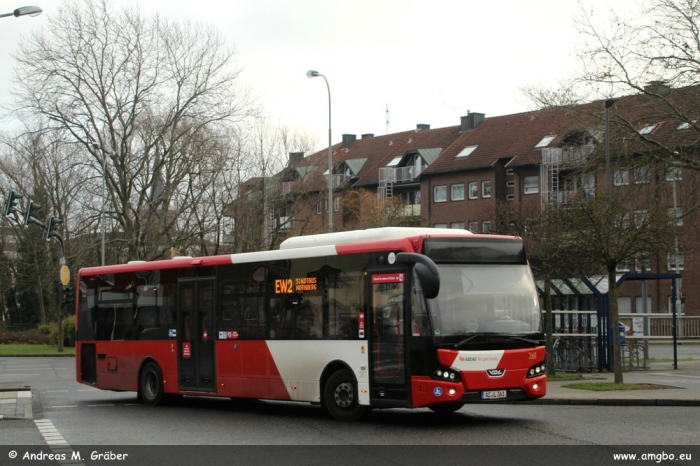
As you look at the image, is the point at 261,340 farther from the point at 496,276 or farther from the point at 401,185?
the point at 401,185

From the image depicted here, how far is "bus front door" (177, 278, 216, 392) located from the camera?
17703 millimetres

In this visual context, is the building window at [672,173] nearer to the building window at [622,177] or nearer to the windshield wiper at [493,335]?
the building window at [622,177]

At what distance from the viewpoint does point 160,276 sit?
19.2m

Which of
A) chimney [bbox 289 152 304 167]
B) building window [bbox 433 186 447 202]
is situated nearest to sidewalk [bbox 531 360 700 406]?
chimney [bbox 289 152 304 167]

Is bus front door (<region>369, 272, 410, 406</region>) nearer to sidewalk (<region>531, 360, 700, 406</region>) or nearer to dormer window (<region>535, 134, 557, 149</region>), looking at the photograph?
sidewalk (<region>531, 360, 700, 406</region>)

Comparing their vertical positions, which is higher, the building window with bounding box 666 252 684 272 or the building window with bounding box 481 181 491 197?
the building window with bounding box 481 181 491 197

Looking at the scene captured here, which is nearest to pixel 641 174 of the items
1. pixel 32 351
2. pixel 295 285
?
Answer: pixel 295 285

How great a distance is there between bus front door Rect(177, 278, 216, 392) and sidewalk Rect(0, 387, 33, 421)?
2922 millimetres

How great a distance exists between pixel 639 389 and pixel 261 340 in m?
7.88

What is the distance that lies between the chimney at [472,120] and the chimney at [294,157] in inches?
1163

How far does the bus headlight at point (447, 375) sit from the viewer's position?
13.2 meters

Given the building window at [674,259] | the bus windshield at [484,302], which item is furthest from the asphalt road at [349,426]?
the building window at [674,259]

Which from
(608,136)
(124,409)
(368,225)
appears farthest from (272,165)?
(124,409)

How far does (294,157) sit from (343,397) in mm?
35692
